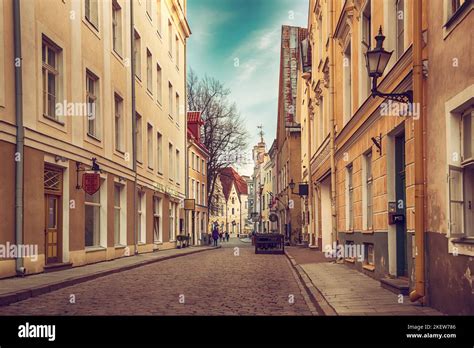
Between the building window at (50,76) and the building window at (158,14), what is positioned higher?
the building window at (158,14)

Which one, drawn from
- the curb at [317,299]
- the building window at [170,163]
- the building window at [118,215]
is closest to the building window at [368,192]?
the curb at [317,299]

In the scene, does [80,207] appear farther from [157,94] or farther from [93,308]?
[157,94]

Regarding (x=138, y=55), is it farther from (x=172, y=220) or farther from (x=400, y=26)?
(x=400, y=26)

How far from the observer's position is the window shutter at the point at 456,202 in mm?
7250

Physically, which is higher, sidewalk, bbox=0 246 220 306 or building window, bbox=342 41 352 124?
building window, bbox=342 41 352 124

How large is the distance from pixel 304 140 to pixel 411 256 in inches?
931

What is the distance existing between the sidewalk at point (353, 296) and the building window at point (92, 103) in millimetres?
8435

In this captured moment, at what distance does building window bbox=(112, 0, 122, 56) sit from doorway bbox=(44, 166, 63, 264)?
7884 millimetres

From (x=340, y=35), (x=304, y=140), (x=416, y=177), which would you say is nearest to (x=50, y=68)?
(x=340, y=35)

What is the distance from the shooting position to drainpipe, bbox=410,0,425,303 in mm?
8312

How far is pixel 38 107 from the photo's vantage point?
45.9 feet

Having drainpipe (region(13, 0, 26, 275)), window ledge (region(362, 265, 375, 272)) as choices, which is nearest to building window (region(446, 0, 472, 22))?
window ledge (region(362, 265, 375, 272))

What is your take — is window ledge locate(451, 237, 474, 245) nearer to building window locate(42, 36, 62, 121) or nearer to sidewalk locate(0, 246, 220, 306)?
sidewalk locate(0, 246, 220, 306)
